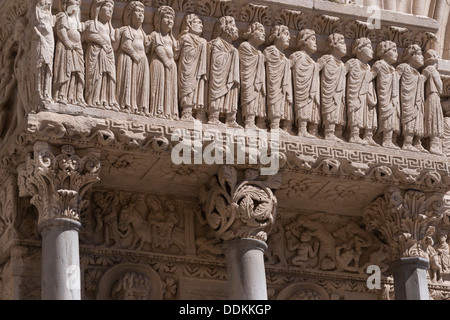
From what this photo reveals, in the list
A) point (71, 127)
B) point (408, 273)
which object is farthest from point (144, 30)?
point (408, 273)

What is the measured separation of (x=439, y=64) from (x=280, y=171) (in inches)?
82.8

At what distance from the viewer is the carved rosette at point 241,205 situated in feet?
39.5

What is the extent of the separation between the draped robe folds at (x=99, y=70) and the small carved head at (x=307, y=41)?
5.44 ft

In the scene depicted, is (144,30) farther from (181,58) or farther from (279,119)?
(279,119)

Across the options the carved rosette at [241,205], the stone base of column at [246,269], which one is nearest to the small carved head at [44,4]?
the carved rosette at [241,205]

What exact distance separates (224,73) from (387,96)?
1.45m

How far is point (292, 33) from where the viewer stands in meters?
12.8

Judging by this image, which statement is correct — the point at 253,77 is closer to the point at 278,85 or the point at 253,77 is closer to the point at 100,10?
the point at 278,85

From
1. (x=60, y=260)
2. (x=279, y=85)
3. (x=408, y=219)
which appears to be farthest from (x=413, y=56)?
(x=60, y=260)

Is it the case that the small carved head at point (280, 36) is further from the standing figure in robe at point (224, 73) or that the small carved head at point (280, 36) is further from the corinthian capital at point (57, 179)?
the corinthian capital at point (57, 179)

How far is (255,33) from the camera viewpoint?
12539 millimetres

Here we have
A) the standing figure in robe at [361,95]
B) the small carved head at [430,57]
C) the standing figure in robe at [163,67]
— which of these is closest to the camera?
the standing figure in robe at [163,67]

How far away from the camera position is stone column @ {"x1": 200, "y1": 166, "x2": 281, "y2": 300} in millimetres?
11945

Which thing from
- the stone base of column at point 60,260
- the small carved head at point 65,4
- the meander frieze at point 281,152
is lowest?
the stone base of column at point 60,260
